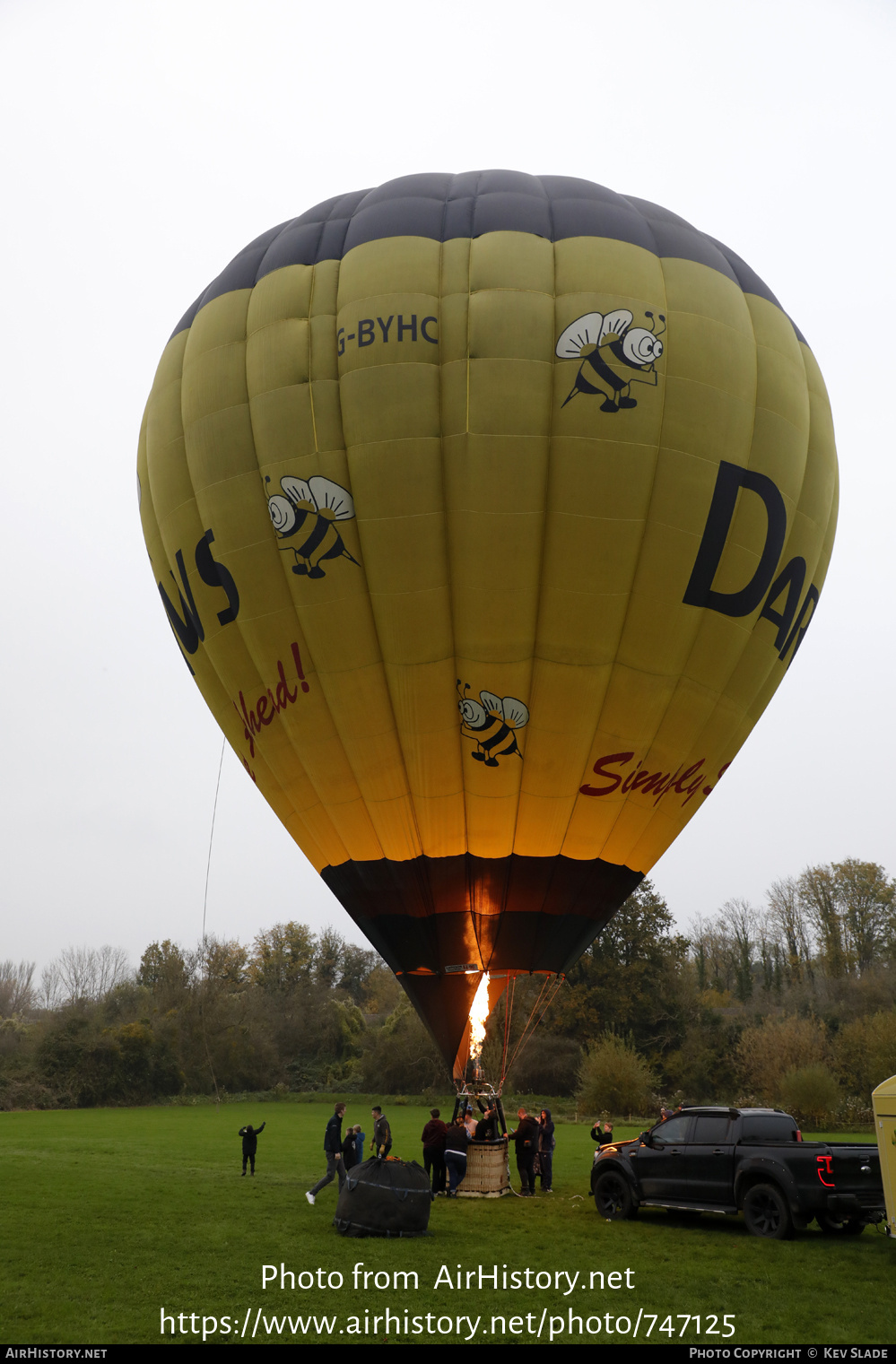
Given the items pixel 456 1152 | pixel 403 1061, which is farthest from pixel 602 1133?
pixel 403 1061

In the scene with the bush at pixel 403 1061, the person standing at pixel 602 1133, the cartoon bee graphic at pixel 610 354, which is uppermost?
the cartoon bee graphic at pixel 610 354

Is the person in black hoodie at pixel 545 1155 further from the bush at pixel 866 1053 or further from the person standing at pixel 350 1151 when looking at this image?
the bush at pixel 866 1053

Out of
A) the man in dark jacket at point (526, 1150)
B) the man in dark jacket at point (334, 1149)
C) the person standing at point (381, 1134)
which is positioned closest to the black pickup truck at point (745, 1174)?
the man in dark jacket at point (526, 1150)

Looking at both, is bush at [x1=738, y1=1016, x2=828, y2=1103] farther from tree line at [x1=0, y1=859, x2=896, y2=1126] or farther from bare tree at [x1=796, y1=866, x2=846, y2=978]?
bare tree at [x1=796, y1=866, x2=846, y2=978]

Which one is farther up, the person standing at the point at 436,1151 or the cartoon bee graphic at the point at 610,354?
the cartoon bee graphic at the point at 610,354

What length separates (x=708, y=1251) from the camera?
877cm

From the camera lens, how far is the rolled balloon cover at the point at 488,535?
35.3ft

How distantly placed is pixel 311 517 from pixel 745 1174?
27.6 feet

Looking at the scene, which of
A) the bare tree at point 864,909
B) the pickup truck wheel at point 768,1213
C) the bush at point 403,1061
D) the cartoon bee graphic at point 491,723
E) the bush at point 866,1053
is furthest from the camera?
the bare tree at point 864,909

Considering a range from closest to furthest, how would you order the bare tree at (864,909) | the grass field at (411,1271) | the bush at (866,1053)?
the grass field at (411,1271), the bush at (866,1053), the bare tree at (864,909)

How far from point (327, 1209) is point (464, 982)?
2939mm

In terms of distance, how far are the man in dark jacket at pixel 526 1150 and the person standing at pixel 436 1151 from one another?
1.01 m

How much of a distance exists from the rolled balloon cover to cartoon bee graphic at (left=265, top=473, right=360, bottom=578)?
0.03m

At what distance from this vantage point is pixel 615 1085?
2880cm
